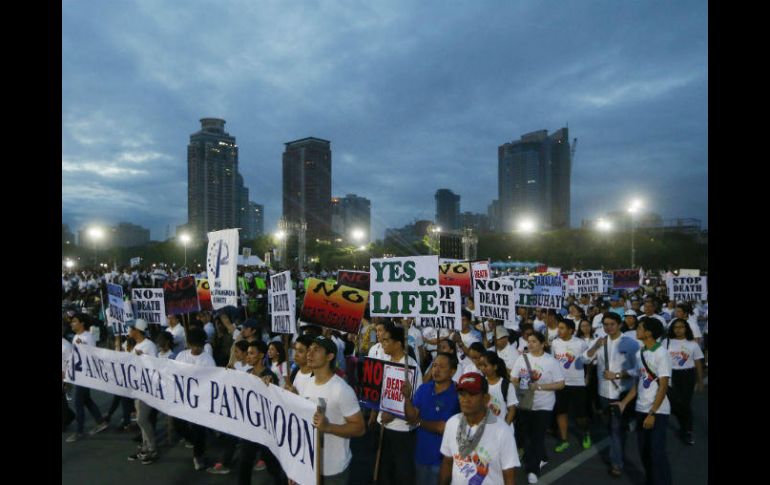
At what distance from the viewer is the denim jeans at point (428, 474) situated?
15.0 ft

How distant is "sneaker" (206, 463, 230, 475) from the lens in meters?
6.39

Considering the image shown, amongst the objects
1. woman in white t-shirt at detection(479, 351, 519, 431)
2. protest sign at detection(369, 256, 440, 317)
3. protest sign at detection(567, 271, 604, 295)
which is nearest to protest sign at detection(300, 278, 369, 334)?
protest sign at detection(369, 256, 440, 317)

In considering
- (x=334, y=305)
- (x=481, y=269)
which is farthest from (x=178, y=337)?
(x=481, y=269)

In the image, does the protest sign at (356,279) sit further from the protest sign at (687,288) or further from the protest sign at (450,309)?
the protest sign at (687,288)

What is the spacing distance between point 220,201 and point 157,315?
393 ft

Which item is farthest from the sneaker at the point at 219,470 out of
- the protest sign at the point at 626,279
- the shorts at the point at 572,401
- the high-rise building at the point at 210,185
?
the high-rise building at the point at 210,185

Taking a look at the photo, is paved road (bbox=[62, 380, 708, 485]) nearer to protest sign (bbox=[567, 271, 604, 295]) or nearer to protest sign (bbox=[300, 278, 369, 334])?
protest sign (bbox=[300, 278, 369, 334])

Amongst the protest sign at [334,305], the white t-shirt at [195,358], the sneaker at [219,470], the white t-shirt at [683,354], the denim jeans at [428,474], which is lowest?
Answer: the sneaker at [219,470]

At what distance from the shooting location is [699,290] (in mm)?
13258

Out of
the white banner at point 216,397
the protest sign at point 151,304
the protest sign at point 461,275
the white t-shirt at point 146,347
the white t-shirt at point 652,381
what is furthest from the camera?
the protest sign at point 461,275

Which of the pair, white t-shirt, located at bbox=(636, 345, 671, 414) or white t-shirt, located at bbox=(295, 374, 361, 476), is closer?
white t-shirt, located at bbox=(295, 374, 361, 476)

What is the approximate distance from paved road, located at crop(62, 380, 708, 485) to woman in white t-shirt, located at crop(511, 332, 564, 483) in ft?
0.97

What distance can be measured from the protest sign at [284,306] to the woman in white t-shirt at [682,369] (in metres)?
6.02

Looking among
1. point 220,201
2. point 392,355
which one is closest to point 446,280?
point 392,355
